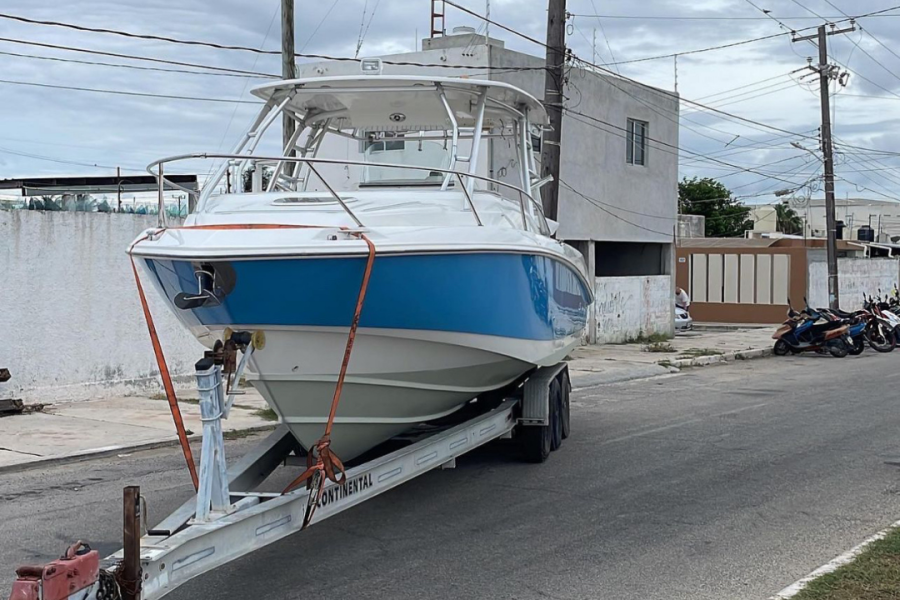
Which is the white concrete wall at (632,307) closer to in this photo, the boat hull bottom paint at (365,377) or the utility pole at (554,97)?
the utility pole at (554,97)

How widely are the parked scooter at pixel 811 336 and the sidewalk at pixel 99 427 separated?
13640 mm

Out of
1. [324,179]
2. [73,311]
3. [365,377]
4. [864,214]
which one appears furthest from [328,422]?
[864,214]

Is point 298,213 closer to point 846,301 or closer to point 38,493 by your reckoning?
point 38,493

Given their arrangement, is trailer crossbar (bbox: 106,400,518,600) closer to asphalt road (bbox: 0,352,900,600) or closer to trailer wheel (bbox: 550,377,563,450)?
asphalt road (bbox: 0,352,900,600)

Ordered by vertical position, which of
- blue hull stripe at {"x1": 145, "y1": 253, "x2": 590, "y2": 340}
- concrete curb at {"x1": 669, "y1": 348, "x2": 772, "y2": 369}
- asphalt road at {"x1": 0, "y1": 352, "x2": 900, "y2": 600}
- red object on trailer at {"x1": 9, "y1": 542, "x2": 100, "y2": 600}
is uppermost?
blue hull stripe at {"x1": 145, "y1": 253, "x2": 590, "y2": 340}

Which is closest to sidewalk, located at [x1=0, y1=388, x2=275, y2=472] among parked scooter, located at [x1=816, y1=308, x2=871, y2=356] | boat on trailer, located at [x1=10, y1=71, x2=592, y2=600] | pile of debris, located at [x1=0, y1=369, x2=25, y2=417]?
pile of debris, located at [x1=0, y1=369, x2=25, y2=417]

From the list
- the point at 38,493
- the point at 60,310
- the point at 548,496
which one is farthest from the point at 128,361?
the point at 548,496

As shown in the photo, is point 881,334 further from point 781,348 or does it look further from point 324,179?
point 324,179

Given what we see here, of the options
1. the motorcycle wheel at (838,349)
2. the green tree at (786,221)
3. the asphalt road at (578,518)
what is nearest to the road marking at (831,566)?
the asphalt road at (578,518)

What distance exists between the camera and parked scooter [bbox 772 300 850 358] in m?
21.7

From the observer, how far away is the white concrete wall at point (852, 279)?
33.9 meters

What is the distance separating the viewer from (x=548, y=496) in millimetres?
7770

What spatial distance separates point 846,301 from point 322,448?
3271cm

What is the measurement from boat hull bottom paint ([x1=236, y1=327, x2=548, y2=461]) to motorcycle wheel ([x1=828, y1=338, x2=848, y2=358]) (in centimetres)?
1648
